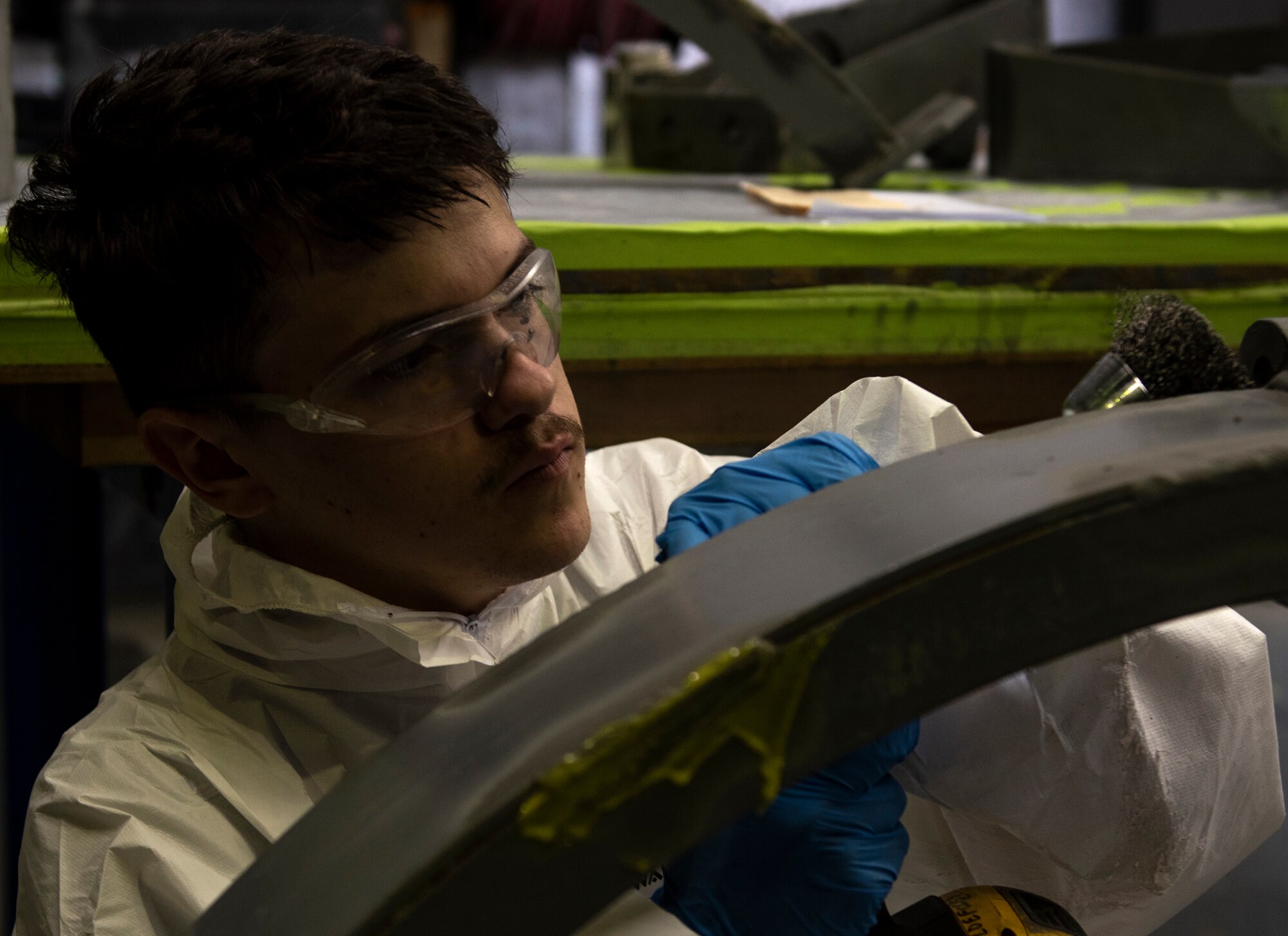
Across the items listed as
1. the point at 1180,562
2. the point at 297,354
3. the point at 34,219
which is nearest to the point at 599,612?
the point at 1180,562

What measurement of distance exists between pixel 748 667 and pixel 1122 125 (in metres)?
1.74

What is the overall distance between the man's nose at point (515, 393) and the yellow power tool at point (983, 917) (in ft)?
1.25

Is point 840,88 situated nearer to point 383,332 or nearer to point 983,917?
Result: point 383,332

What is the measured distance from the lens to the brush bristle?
1.71 ft

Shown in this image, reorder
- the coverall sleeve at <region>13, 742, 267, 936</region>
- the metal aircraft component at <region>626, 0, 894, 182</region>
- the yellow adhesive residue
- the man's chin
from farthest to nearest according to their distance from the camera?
the metal aircraft component at <region>626, 0, 894, 182</region>, the man's chin, the coverall sleeve at <region>13, 742, 267, 936</region>, the yellow adhesive residue

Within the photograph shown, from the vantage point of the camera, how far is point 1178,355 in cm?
53

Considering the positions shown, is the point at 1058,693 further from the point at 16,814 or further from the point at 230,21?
the point at 230,21

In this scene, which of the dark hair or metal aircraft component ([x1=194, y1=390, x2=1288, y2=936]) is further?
the dark hair

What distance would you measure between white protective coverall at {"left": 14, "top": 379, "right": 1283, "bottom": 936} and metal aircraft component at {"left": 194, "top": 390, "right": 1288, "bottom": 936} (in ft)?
0.94

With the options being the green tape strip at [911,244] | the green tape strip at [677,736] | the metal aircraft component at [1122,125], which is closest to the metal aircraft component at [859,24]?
the metal aircraft component at [1122,125]

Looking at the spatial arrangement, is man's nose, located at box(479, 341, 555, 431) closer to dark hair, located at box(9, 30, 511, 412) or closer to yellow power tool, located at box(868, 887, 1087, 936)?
dark hair, located at box(9, 30, 511, 412)

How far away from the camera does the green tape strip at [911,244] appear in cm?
112

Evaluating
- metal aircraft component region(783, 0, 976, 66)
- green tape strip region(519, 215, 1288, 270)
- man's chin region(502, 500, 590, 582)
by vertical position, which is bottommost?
man's chin region(502, 500, 590, 582)

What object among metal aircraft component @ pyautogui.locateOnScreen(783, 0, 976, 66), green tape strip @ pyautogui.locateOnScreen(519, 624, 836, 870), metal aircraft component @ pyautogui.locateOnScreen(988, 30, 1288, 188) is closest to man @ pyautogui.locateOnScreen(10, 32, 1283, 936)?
green tape strip @ pyautogui.locateOnScreen(519, 624, 836, 870)
